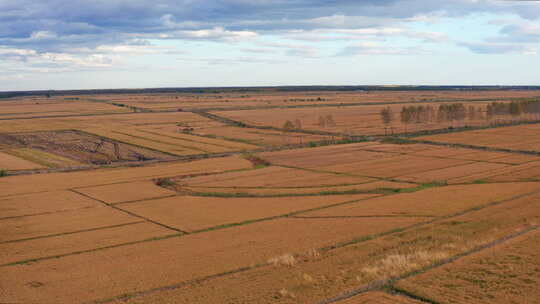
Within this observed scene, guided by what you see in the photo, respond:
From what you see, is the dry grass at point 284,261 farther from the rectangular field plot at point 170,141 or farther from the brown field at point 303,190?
the rectangular field plot at point 170,141

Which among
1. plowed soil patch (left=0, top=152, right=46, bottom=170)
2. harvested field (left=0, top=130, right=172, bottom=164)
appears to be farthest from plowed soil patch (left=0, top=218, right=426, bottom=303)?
harvested field (left=0, top=130, right=172, bottom=164)

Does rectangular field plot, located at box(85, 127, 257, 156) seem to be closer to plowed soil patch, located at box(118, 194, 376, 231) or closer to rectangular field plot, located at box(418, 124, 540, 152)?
plowed soil patch, located at box(118, 194, 376, 231)

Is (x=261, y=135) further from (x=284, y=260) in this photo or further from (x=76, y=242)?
(x=284, y=260)

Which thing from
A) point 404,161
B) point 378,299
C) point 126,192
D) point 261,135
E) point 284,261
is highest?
point 261,135

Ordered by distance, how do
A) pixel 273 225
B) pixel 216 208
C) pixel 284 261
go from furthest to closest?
pixel 216 208 → pixel 273 225 → pixel 284 261

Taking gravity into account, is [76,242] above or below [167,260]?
below

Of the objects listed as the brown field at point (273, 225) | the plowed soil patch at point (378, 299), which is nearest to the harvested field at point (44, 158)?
the brown field at point (273, 225)

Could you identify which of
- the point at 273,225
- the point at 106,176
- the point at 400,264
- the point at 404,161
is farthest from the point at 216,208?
the point at 404,161
